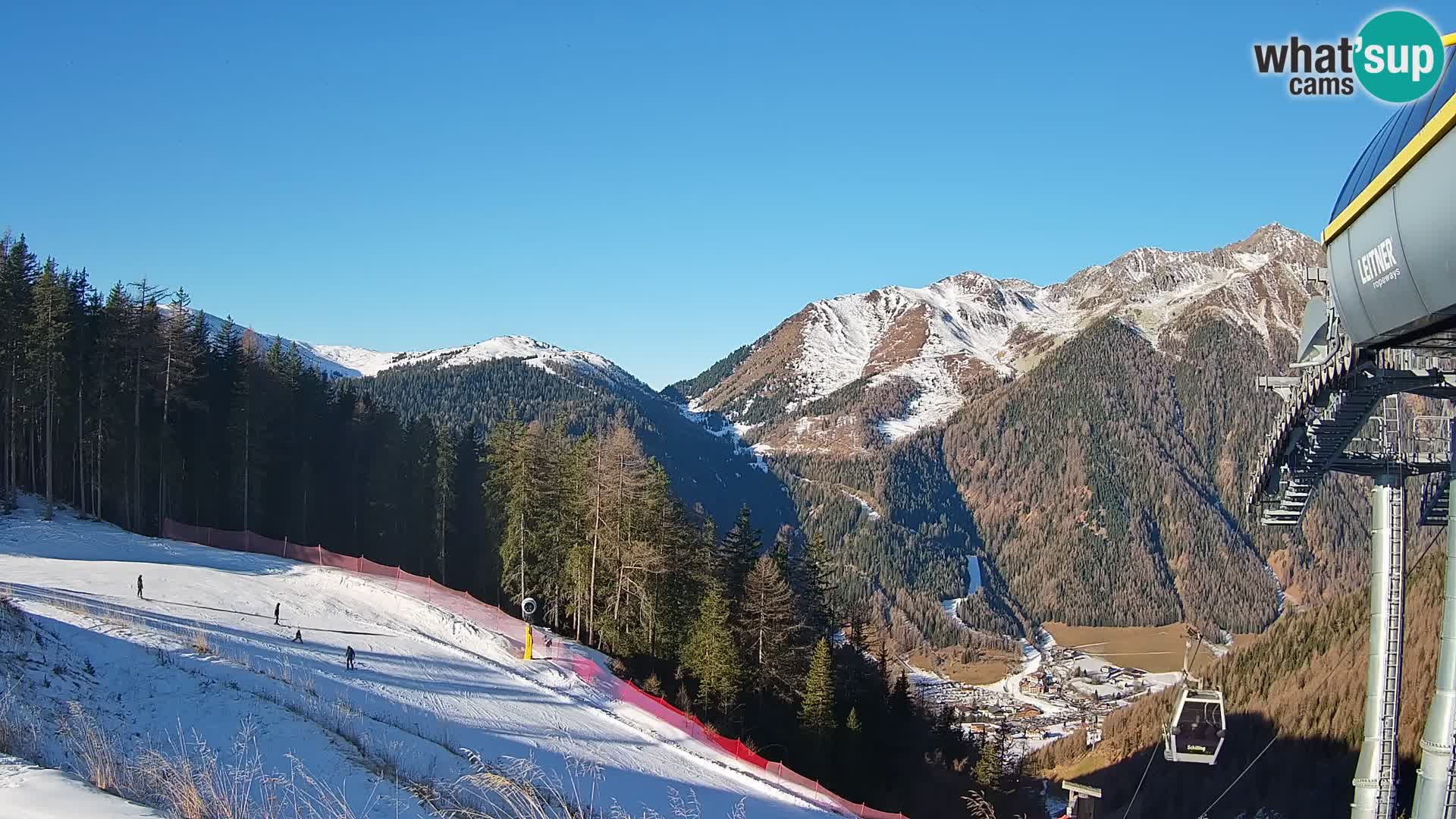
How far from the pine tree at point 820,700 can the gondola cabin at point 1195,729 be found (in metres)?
16.9

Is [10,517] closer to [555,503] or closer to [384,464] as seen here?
[384,464]

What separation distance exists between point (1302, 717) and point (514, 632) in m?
35.2

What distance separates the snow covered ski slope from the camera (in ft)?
41.3

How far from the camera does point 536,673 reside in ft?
93.8

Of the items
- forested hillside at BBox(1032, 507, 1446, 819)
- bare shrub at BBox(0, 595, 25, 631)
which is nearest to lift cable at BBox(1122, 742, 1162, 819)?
forested hillside at BBox(1032, 507, 1446, 819)

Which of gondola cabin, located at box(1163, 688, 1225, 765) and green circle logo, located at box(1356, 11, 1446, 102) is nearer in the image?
A: green circle logo, located at box(1356, 11, 1446, 102)

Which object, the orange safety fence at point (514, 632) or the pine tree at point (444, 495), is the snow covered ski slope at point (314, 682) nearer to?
the orange safety fence at point (514, 632)

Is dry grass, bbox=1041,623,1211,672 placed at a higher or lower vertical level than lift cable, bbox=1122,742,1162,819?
lower

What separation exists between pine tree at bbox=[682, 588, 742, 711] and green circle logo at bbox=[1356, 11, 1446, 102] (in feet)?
93.4

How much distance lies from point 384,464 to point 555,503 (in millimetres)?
16807

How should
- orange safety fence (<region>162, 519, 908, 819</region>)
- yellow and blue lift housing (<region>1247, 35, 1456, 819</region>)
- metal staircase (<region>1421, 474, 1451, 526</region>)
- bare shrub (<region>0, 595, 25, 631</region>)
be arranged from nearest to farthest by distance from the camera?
yellow and blue lift housing (<region>1247, 35, 1456, 819</region>)
bare shrub (<region>0, 595, 25, 631</region>)
metal staircase (<region>1421, 474, 1451, 526</region>)
orange safety fence (<region>162, 519, 908, 819</region>)

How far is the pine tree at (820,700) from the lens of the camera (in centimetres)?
3466

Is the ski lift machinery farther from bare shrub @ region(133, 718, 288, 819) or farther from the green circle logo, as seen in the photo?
bare shrub @ region(133, 718, 288, 819)

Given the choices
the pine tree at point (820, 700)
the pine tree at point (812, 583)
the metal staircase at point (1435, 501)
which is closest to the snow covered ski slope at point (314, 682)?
the pine tree at point (820, 700)
